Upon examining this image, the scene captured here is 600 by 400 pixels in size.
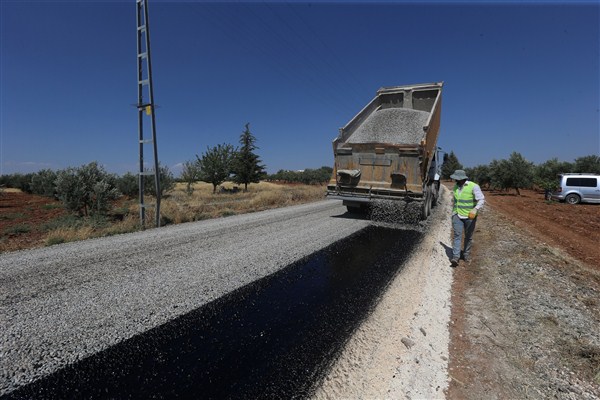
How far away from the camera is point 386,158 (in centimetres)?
859

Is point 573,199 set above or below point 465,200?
below

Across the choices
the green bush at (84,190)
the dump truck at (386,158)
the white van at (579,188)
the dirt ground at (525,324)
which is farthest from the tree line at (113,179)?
the white van at (579,188)

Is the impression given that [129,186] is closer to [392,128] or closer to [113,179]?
[113,179]

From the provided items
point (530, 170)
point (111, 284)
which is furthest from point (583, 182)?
point (111, 284)

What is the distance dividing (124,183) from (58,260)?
19.7 m

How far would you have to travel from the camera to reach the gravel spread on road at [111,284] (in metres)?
2.60

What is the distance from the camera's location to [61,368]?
2301 mm

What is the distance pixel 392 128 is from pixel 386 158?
165 cm

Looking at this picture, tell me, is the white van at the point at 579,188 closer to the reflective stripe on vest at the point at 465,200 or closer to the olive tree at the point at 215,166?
the reflective stripe on vest at the point at 465,200

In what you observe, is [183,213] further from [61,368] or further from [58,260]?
[61,368]

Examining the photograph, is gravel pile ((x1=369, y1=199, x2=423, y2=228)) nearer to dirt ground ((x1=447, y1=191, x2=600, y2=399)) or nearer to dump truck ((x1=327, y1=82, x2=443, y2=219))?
dump truck ((x1=327, y1=82, x2=443, y2=219))

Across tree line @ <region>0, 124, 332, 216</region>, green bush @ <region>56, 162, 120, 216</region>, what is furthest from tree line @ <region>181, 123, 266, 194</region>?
green bush @ <region>56, 162, 120, 216</region>

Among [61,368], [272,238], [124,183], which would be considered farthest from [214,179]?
[61,368]

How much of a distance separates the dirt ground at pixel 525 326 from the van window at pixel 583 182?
1396 centimetres
